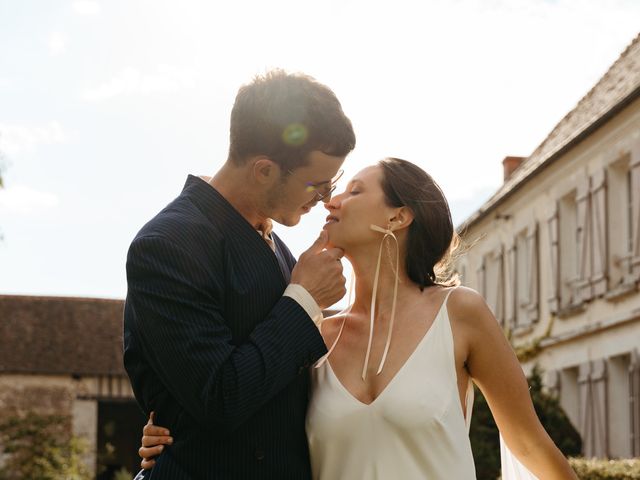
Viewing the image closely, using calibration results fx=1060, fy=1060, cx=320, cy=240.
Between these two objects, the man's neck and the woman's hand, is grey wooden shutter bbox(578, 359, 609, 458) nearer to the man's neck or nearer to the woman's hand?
the man's neck

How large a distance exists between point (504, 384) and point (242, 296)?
934 millimetres

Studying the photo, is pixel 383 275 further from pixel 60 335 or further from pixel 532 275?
pixel 60 335

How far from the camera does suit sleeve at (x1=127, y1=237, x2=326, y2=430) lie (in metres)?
2.81

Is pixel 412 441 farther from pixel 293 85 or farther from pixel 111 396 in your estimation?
pixel 111 396

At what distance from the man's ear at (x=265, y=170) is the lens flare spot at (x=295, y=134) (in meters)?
0.09

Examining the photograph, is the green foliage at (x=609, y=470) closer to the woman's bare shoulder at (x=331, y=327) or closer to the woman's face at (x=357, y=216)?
the woman's bare shoulder at (x=331, y=327)

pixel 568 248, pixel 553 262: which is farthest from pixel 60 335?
pixel 568 248

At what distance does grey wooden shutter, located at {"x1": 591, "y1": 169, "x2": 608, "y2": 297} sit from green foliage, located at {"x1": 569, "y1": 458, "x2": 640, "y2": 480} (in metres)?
5.58

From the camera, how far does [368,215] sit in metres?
3.62

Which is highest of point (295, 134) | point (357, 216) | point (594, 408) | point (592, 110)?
point (592, 110)

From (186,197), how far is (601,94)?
14816 mm

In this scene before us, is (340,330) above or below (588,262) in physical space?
below

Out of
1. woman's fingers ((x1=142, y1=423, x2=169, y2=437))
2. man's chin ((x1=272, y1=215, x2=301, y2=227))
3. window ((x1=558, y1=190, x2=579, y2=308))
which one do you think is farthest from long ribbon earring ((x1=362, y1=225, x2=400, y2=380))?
window ((x1=558, y1=190, x2=579, y2=308))

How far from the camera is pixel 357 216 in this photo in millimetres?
3619
